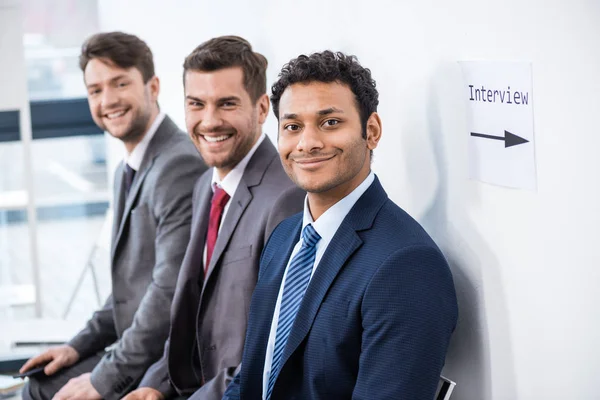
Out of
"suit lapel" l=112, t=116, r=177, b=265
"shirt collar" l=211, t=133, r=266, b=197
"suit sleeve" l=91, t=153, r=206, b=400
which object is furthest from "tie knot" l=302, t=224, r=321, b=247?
"suit lapel" l=112, t=116, r=177, b=265

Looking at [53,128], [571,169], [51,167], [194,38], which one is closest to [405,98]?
[571,169]

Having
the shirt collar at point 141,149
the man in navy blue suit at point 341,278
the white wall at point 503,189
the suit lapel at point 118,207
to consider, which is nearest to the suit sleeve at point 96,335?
the suit lapel at point 118,207

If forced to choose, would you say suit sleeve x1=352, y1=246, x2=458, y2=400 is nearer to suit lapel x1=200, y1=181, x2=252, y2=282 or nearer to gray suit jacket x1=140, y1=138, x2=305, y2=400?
gray suit jacket x1=140, y1=138, x2=305, y2=400

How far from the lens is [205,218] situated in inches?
101

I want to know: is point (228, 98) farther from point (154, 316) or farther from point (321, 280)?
point (321, 280)

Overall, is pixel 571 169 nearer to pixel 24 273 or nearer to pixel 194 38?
pixel 194 38

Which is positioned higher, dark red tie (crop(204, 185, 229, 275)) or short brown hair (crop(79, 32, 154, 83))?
short brown hair (crop(79, 32, 154, 83))

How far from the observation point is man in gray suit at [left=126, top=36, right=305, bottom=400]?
234cm

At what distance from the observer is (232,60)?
2486 mm

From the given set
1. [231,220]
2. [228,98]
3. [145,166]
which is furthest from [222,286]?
[145,166]

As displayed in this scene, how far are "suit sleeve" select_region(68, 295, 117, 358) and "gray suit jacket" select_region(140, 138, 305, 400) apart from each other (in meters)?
0.57

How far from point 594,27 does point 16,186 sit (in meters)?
8.11

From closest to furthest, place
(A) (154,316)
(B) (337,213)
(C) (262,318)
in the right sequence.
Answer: (B) (337,213)
(C) (262,318)
(A) (154,316)

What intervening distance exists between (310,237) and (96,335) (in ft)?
5.10
